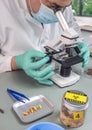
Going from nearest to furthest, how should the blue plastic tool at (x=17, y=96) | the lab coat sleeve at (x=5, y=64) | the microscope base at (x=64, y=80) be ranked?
→ the blue plastic tool at (x=17, y=96)
the microscope base at (x=64, y=80)
the lab coat sleeve at (x=5, y=64)

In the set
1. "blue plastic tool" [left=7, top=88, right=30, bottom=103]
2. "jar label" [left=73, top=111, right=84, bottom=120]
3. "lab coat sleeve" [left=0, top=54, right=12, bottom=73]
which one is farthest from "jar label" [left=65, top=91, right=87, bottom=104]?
"lab coat sleeve" [left=0, top=54, right=12, bottom=73]

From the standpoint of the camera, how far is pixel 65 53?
2.89 ft

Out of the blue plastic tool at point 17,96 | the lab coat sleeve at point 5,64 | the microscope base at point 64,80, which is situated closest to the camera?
the blue plastic tool at point 17,96

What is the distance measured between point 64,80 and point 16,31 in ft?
1.33

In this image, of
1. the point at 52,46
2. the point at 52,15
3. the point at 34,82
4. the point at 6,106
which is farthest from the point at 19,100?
the point at 52,15

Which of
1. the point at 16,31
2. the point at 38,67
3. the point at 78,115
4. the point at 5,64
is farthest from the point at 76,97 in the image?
the point at 16,31

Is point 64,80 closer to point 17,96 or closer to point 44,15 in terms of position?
point 17,96

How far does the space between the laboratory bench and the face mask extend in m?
0.29

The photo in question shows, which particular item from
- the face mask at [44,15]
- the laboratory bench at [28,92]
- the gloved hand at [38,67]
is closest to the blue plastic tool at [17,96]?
the laboratory bench at [28,92]

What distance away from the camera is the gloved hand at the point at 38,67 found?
2.87 ft

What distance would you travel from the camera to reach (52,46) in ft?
3.02

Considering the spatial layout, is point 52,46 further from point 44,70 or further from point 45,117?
point 45,117

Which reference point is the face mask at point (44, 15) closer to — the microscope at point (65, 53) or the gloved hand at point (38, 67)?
the microscope at point (65, 53)

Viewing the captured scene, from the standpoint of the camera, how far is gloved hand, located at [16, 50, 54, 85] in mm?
875
